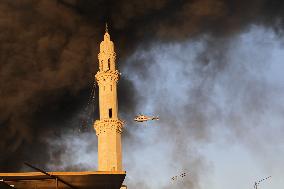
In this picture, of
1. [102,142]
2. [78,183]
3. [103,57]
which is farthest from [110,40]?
[78,183]

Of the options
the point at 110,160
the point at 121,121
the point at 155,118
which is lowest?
the point at 110,160

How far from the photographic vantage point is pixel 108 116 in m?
69.4

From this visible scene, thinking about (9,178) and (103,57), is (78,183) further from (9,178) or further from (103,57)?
(103,57)

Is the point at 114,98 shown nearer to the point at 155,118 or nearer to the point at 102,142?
the point at 102,142

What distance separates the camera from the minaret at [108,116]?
67000mm

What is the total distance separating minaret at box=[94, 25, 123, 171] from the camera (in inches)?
2638

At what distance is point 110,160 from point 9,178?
1343 inches

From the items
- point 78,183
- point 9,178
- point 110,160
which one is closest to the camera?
point 9,178

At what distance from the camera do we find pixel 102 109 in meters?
70.3

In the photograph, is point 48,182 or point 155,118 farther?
point 155,118

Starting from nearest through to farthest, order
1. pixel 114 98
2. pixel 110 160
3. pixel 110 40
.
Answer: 1. pixel 110 160
2. pixel 114 98
3. pixel 110 40

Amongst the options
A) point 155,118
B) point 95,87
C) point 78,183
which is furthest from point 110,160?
point 78,183

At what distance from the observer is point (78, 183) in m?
35.4

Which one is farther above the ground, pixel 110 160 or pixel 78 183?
pixel 110 160
